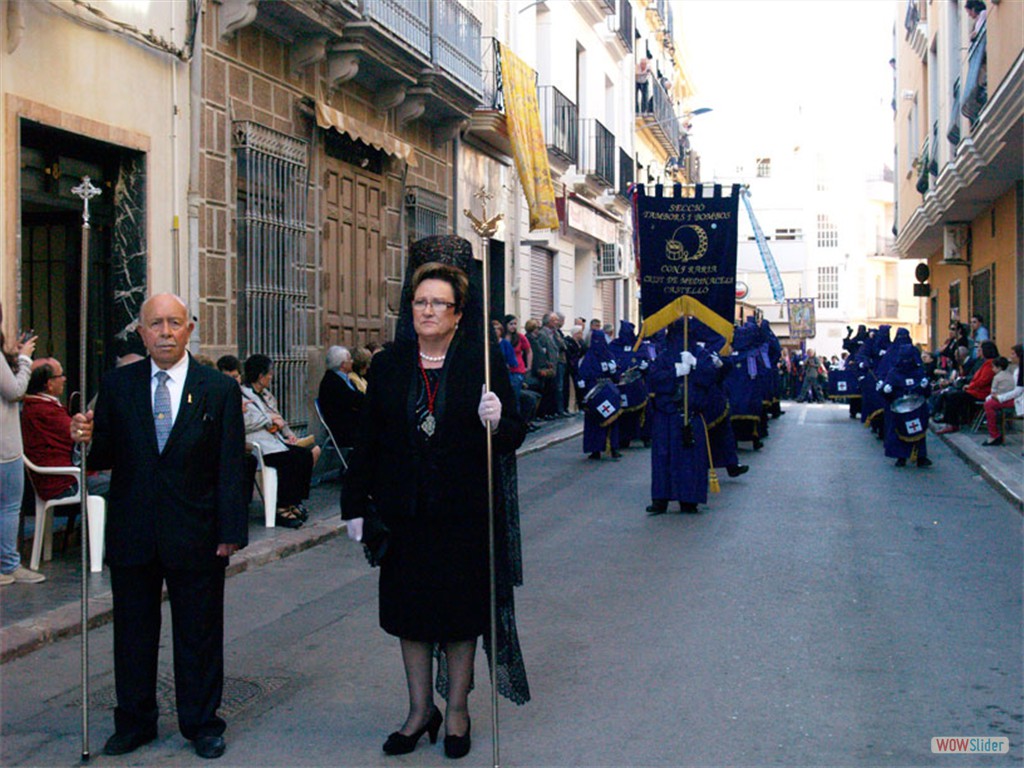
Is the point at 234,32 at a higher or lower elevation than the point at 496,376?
higher

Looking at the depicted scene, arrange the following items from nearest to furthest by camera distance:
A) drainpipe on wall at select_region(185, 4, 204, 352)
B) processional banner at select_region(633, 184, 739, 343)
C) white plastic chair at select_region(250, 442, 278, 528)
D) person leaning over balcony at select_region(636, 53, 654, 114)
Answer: white plastic chair at select_region(250, 442, 278, 528)
drainpipe on wall at select_region(185, 4, 204, 352)
processional banner at select_region(633, 184, 739, 343)
person leaning over balcony at select_region(636, 53, 654, 114)

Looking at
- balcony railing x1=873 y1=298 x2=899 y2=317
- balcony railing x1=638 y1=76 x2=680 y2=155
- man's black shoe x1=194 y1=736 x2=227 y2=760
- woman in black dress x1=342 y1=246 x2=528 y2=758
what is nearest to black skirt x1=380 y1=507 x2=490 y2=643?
woman in black dress x1=342 y1=246 x2=528 y2=758

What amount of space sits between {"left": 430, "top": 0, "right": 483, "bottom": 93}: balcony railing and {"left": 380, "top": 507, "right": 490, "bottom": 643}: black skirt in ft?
43.6

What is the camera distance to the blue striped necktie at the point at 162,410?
196 inches

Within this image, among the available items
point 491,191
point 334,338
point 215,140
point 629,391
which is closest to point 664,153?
point 491,191

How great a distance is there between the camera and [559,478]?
14.8 meters

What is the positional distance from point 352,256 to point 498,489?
1173cm

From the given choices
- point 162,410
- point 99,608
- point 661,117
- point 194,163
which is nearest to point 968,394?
point 194,163

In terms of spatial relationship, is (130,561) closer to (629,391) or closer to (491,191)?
(629,391)

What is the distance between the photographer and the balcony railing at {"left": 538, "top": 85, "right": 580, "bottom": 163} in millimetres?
24422

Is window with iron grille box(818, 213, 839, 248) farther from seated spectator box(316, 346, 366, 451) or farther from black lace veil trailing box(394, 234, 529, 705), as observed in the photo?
black lace veil trailing box(394, 234, 529, 705)

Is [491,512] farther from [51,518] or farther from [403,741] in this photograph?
[51,518]

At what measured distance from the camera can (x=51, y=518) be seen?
868 cm

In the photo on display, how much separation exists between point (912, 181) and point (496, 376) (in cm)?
2763
